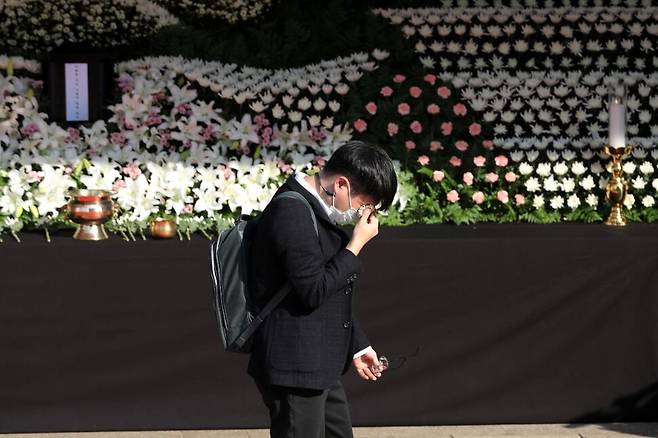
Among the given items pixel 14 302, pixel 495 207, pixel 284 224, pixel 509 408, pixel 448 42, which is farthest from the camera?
pixel 448 42

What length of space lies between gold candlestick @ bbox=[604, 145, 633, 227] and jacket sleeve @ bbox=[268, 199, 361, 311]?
2.71m

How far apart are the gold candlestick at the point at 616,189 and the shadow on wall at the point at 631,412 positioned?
800mm

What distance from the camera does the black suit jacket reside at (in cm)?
311

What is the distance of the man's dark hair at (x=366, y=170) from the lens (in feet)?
10.4

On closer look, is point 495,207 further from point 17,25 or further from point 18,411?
point 17,25

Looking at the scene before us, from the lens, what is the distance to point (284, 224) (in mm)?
3119

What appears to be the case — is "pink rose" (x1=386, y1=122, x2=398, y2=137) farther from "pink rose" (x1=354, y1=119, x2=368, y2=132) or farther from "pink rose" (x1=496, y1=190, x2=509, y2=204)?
"pink rose" (x1=496, y1=190, x2=509, y2=204)

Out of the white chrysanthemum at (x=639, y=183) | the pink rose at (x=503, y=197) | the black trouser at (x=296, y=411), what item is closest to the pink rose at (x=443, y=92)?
the pink rose at (x=503, y=197)

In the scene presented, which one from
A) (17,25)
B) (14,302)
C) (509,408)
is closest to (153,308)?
(14,302)

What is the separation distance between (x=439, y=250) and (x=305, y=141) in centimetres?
123

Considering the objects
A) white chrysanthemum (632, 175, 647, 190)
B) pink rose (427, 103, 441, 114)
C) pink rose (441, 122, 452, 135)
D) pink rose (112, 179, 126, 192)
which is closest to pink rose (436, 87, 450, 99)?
pink rose (427, 103, 441, 114)

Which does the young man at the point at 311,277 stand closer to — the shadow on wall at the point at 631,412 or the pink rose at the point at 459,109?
the shadow on wall at the point at 631,412

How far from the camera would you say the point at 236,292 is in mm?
3266

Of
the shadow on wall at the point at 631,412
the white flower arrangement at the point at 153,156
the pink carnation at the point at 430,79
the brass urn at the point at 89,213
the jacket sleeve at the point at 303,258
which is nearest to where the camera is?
the jacket sleeve at the point at 303,258
